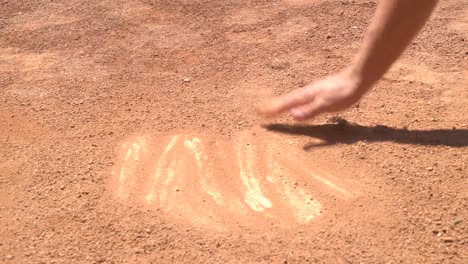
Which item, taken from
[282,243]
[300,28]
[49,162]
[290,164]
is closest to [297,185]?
[290,164]

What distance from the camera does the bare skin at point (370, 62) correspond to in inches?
72.7

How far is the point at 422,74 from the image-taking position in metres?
3.01

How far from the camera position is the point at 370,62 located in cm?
200

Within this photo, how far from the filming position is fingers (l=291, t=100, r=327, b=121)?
2170 mm

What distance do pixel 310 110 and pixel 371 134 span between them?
19.3 inches

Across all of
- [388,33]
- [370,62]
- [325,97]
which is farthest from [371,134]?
[388,33]

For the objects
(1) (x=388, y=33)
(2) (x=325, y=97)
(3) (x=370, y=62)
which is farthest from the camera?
(2) (x=325, y=97)

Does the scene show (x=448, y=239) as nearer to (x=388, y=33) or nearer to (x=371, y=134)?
(x=371, y=134)

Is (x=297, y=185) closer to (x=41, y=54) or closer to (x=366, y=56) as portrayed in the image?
(x=366, y=56)

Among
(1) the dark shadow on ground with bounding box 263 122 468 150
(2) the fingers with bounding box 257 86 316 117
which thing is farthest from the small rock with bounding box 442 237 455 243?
(2) the fingers with bounding box 257 86 316 117

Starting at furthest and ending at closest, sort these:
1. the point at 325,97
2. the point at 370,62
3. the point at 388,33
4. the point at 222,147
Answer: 1. the point at 222,147
2. the point at 325,97
3. the point at 370,62
4. the point at 388,33

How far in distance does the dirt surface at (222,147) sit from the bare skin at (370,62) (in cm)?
31

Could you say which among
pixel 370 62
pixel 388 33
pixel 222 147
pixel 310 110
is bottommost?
pixel 222 147

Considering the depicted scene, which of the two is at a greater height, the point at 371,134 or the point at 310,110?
the point at 310,110
